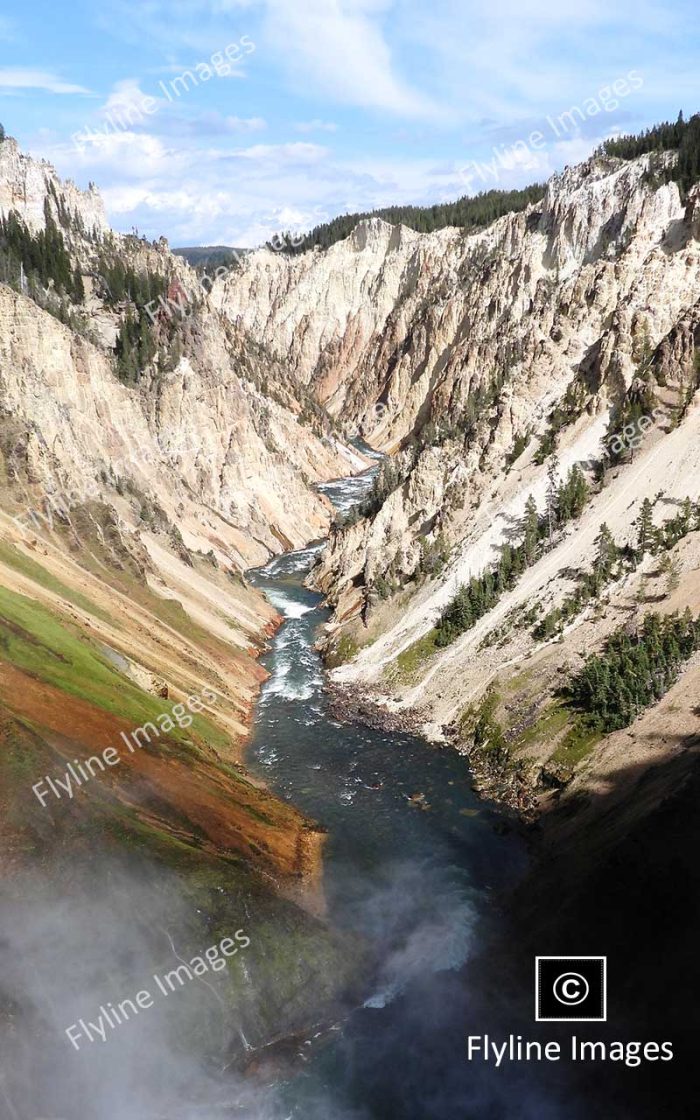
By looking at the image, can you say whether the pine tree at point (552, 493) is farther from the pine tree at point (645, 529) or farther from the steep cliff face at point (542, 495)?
the pine tree at point (645, 529)

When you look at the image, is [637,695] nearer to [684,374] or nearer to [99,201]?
[684,374]

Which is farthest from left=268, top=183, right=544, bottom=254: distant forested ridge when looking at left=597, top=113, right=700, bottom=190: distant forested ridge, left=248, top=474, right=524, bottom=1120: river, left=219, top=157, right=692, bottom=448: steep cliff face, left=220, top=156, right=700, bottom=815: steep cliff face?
left=248, top=474, right=524, bottom=1120: river

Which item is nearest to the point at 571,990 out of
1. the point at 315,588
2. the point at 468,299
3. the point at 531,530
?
the point at 531,530

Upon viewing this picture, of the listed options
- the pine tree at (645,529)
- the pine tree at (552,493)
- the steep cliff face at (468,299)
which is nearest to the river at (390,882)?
the pine tree at (645,529)

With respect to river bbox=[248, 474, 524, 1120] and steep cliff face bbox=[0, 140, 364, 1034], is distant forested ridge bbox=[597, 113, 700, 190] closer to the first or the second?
steep cliff face bbox=[0, 140, 364, 1034]

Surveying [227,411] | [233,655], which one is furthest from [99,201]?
[233,655]

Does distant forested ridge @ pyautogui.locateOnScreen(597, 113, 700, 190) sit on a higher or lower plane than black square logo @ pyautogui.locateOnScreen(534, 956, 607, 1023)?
higher

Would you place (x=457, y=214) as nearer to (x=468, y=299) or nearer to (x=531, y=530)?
(x=468, y=299)

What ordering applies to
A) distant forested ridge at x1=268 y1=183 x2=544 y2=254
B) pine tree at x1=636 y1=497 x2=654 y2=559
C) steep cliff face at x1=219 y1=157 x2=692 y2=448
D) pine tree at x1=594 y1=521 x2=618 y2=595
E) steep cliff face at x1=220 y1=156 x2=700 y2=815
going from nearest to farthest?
steep cliff face at x1=220 y1=156 x2=700 y2=815 < pine tree at x1=636 y1=497 x2=654 y2=559 < pine tree at x1=594 y1=521 x2=618 y2=595 < steep cliff face at x1=219 y1=157 x2=692 y2=448 < distant forested ridge at x1=268 y1=183 x2=544 y2=254
